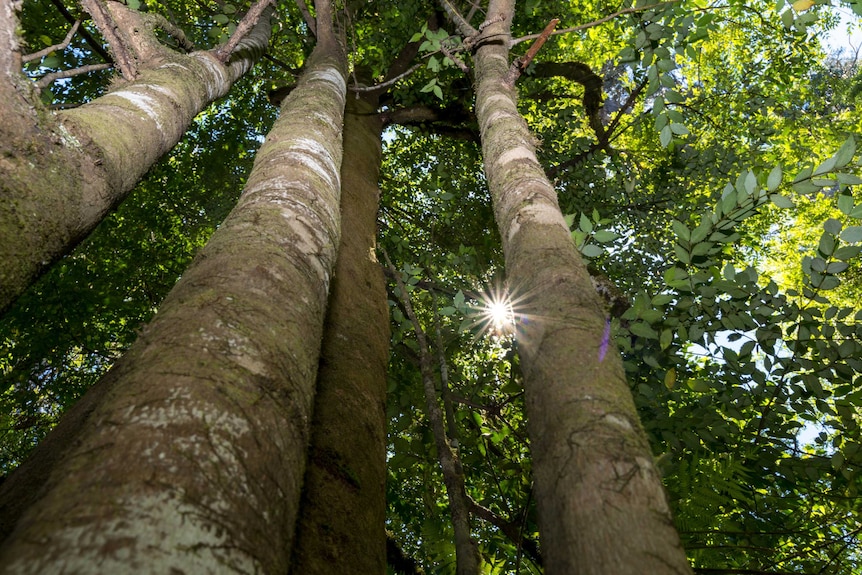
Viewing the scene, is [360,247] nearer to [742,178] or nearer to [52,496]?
[742,178]

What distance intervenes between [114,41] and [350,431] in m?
2.43

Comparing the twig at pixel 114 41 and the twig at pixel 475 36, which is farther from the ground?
the twig at pixel 475 36

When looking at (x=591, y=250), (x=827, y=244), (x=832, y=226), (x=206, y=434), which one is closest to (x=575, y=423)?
(x=206, y=434)

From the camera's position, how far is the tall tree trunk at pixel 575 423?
0.85 metres

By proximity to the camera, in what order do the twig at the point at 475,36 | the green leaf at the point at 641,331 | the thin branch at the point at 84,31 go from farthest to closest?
the thin branch at the point at 84,31 < the twig at the point at 475,36 < the green leaf at the point at 641,331

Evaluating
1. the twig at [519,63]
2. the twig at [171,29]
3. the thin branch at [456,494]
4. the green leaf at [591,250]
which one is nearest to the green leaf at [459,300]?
the thin branch at [456,494]

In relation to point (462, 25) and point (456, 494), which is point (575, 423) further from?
point (462, 25)

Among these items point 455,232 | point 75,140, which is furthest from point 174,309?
point 455,232

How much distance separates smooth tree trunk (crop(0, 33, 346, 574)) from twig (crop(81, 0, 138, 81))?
1.57 metres

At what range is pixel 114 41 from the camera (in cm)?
251

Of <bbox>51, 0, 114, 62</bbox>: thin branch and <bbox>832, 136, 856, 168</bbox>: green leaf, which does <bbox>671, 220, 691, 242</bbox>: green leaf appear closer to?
<bbox>832, 136, 856, 168</bbox>: green leaf

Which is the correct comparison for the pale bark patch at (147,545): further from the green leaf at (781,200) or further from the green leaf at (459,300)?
the green leaf at (781,200)

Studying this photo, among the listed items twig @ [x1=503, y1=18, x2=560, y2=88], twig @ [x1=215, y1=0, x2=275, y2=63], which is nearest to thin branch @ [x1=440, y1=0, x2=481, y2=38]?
twig @ [x1=503, y1=18, x2=560, y2=88]

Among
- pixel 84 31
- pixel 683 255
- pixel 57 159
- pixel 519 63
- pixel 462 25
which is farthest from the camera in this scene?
pixel 84 31
